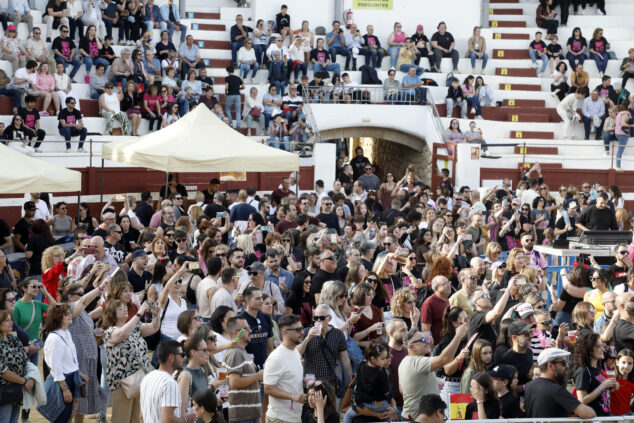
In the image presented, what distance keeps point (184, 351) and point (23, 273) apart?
7.90 meters

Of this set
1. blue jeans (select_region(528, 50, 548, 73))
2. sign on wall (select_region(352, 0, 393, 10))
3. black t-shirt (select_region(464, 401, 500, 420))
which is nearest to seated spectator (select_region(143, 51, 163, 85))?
sign on wall (select_region(352, 0, 393, 10))

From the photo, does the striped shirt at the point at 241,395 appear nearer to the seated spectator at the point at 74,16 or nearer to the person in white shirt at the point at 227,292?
the person in white shirt at the point at 227,292

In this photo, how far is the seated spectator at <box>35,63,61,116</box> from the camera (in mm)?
22500

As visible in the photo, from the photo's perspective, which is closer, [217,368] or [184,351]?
[184,351]

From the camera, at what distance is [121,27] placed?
2634 cm

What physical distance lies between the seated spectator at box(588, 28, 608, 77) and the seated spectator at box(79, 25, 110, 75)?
1454 centimetres

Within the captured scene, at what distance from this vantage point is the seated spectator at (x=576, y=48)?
30219 mm

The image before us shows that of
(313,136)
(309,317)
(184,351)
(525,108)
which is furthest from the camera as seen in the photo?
(525,108)

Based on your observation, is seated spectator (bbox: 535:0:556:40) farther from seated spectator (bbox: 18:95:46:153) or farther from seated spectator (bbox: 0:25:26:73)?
seated spectator (bbox: 18:95:46:153)

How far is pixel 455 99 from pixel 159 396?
71.9 feet

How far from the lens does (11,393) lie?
8422mm

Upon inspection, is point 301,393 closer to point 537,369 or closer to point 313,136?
point 537,369

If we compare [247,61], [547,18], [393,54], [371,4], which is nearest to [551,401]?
[247,61]

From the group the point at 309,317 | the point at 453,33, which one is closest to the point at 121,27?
the point at 453,33
